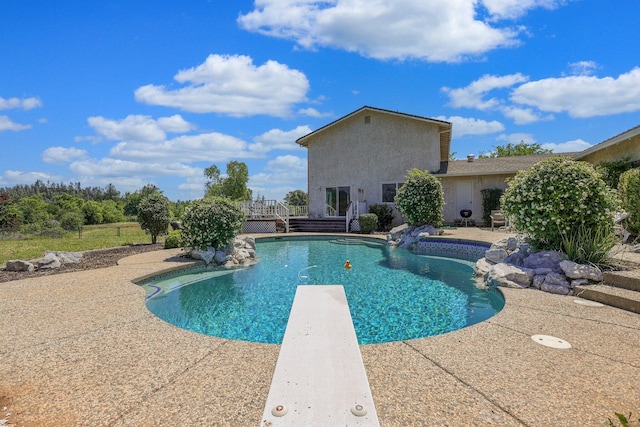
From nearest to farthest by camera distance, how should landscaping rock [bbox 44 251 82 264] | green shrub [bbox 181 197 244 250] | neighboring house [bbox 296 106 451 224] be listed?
landscaping rock [bbox 44 251 82 264] < green shrub [bbox 181 197 244 250] < neighboring house [bbox 296 106 451 224]

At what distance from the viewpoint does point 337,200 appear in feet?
66.8

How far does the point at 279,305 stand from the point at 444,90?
20.7m

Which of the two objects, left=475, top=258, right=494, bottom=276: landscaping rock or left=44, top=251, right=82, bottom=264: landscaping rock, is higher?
left=44, top=251, right=82, bottom=264: landscaping rock

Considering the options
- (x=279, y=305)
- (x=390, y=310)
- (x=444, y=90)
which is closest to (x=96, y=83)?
(x=279, y=305)

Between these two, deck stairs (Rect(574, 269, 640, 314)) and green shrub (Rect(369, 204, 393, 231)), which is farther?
green shrub (Rect(369, 204, 393, 231))

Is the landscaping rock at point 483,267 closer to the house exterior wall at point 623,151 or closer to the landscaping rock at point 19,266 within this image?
the house exterior wall at point 623,151

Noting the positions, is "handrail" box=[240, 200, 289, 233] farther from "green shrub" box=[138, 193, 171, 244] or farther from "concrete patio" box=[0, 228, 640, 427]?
"concrete patio" box=[0, 228, 640, 427]

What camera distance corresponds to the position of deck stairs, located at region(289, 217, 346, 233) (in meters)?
18.5

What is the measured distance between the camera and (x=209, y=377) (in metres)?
2.62

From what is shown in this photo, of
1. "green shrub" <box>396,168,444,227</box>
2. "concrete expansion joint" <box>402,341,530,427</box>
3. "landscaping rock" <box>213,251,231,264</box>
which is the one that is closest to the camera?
"concrete expansion joint" <box>402,341,530,427</box>

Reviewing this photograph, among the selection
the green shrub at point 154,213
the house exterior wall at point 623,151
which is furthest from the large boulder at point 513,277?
the green shrub at point 154,213

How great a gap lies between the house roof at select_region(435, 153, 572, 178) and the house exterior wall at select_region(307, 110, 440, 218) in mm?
953

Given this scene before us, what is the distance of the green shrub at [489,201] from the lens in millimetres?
16438

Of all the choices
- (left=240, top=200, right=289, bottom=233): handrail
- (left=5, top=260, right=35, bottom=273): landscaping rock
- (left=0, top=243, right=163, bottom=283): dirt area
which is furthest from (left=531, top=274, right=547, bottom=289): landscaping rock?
(left=240, top=200, right=289, bottom=233): handrail
